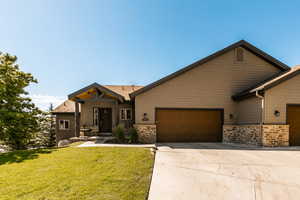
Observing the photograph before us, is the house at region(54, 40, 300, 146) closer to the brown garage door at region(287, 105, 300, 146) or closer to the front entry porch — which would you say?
the brown garage door at region(287, 105, 300, 146)

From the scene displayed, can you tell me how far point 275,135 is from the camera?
7688 mm

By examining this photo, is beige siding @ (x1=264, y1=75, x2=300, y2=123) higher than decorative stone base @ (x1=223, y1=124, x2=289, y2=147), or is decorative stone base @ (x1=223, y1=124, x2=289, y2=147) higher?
beige siding @ (x1=264, y1=75, x2=300, y2=123)

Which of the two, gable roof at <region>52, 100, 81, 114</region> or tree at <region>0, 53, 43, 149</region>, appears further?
gable roof at <region>52, 100, 81, 114</region>

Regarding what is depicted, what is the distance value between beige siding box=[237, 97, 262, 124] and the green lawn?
22.1 ft

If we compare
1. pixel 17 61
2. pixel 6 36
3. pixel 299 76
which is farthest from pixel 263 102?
→ pixel 17 61

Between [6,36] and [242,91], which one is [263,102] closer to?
[242,91]

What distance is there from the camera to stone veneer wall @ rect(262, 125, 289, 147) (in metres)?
7.63

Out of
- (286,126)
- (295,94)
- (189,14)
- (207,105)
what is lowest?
(286,126)

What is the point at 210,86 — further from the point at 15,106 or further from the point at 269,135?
the point at 15,106

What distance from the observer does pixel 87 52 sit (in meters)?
11.4

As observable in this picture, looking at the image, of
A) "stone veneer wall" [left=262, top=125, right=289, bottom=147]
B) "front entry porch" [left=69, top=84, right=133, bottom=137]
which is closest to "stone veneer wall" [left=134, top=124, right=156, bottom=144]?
"front entry porch" [left=69, top=84, right=133, bottom=137]

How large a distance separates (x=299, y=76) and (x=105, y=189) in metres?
10.4

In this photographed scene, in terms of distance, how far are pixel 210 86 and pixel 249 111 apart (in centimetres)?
261

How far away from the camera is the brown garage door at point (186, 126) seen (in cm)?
941
